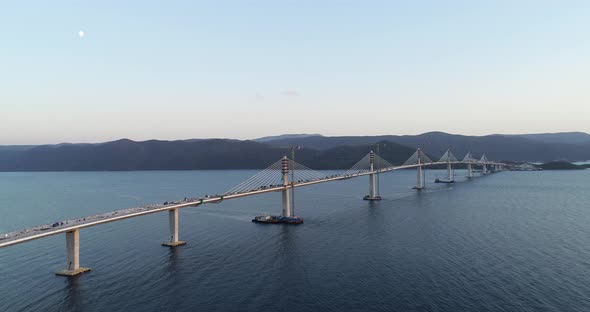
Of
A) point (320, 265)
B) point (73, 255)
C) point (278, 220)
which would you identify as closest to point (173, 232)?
point (73, 255)

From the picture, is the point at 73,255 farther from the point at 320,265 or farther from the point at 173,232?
the point at 320,265

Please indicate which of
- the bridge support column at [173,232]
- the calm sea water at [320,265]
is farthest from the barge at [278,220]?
the bridge support column at [173,232]

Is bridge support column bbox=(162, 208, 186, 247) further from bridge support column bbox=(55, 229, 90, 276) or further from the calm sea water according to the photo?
bridge support column bbox=(55, 229, 90, 276)

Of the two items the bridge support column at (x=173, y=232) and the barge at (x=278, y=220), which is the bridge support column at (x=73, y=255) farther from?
the barge at (x=278, y=220)

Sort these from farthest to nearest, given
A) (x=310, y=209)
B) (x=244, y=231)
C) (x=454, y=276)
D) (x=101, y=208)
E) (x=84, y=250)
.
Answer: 1. (x=101, y=208)
2. (x=310, y=209)
3. (x=244, y=231)
4. (x=84, y=250)
5. (x=454, y=276)

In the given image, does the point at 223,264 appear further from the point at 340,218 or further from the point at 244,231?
the point at 340,218

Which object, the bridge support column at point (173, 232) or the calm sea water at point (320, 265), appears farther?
the bridge support column at point (173, 232)

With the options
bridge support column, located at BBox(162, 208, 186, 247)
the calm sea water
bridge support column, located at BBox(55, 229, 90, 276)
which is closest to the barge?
the calm sea water

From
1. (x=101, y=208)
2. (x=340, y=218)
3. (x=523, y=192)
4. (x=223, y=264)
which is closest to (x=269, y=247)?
(x=223, y=264)
